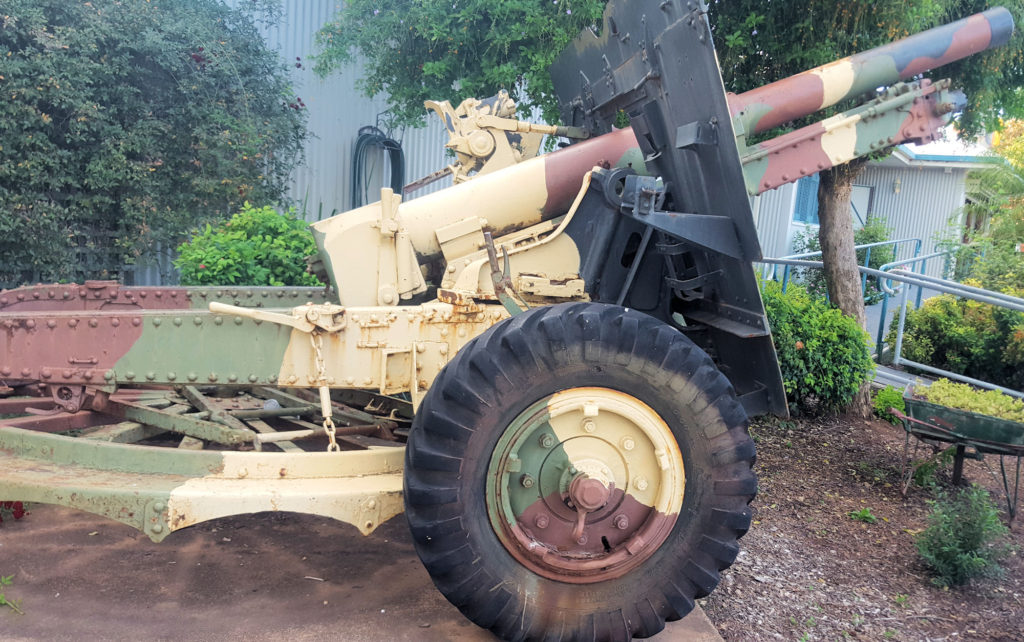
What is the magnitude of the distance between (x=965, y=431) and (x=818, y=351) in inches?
66.0

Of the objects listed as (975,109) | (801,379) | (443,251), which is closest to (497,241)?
(443,251)

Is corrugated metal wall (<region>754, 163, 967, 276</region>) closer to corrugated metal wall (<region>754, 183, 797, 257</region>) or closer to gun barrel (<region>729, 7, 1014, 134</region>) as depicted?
corrugated metal wall (<region>754, 183, 797, 257</region>)

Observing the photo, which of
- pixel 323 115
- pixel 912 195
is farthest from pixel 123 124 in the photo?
pixel 912 195

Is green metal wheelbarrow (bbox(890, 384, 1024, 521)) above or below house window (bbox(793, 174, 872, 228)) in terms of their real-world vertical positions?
below

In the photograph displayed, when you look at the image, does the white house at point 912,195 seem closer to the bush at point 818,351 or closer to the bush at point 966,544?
the bush at point 818,351

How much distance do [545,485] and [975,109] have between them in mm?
5223

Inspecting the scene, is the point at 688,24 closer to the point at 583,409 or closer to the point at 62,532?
the point at 583,409

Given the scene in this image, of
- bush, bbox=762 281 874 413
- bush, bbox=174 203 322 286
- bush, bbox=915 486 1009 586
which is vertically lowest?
bush, bbox=915 486 1009 586

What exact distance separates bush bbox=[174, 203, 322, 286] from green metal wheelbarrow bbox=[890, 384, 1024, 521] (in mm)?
4282

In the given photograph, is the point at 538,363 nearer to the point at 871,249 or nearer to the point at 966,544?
the point at 966,544

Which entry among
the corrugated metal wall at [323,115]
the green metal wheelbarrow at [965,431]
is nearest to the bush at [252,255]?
the corrugated metal wall at [323,115]

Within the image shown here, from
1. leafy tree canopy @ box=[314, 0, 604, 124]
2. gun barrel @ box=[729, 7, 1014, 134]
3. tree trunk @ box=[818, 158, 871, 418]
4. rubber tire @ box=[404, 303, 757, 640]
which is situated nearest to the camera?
rubber tire @ box=[404, 303, 757, 640]

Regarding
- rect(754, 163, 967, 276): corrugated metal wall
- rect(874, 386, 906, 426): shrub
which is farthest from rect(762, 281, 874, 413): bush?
rect(754, 163, 967, 276): corrugated metal wall

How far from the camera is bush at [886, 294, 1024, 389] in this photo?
24.9ft
